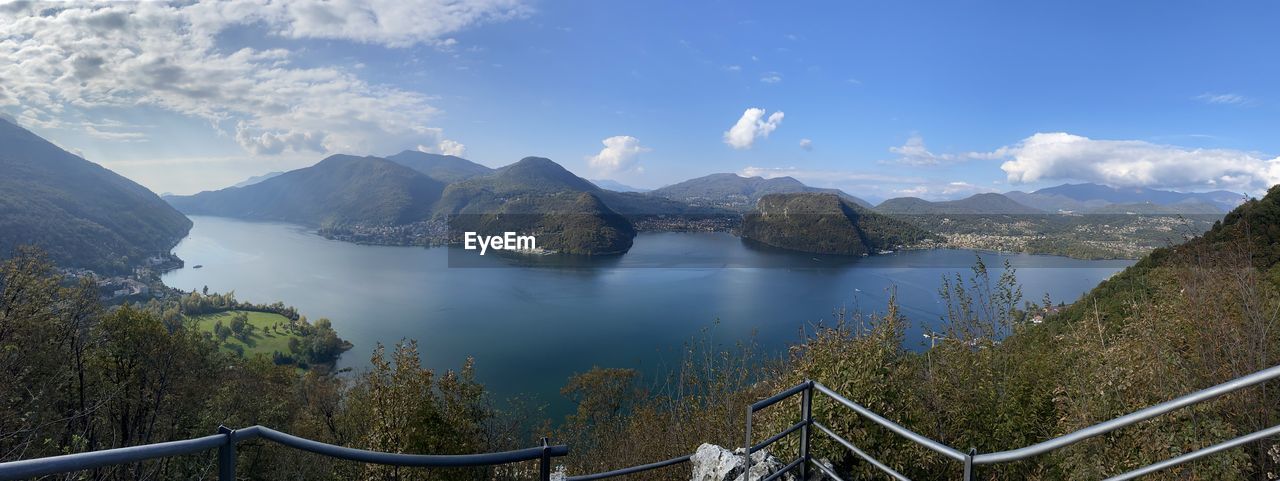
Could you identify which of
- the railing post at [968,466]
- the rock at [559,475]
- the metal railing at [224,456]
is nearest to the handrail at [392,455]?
the metal railing at [224,456]

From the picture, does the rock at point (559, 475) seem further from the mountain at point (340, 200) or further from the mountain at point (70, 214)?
the mountain at point (340, 200)

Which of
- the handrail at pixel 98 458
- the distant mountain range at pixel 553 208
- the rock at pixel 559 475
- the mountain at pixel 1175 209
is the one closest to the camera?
the handrail at pixel 98 458

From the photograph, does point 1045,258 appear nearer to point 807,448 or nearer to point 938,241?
point 938,241

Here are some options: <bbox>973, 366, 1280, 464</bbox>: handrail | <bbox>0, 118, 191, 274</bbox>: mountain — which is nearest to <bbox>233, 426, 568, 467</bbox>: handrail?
<bbox>973, 366, 1280, 464</bbox>: handrail

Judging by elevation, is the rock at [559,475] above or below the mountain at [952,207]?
below

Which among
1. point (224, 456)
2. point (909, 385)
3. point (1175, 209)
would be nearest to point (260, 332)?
point (909, 385)

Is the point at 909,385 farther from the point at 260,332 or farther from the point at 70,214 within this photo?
the point at 70,214
